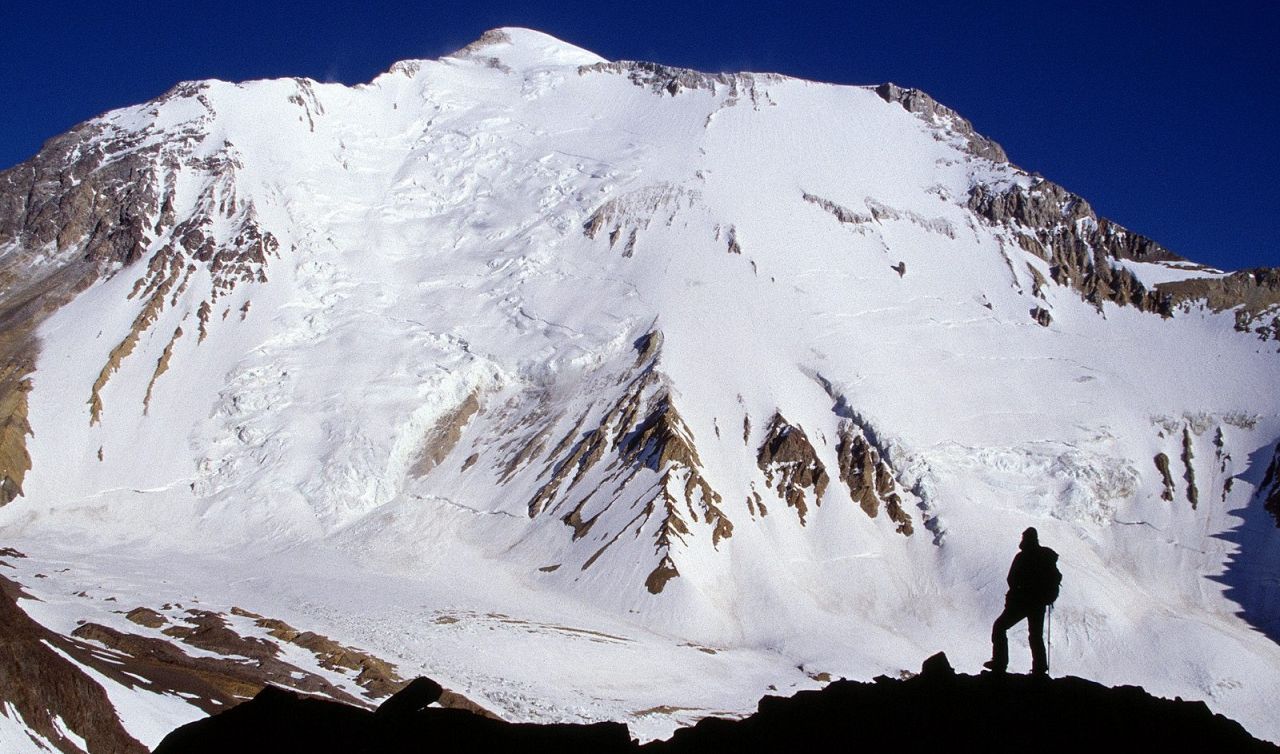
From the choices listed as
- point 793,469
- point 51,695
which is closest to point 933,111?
point 793,469

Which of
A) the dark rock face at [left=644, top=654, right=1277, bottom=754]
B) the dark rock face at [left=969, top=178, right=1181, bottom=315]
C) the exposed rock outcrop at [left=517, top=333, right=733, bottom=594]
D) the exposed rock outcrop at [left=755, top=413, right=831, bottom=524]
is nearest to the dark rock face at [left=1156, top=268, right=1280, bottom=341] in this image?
the dark rock face at [left=969, top=178, right=1181, bottom=315]

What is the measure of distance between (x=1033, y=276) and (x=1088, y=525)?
48.9 m

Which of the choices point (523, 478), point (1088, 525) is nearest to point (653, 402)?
point (523, 478)

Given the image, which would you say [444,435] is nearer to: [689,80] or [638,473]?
[638,473]

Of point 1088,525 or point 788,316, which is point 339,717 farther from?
point 788,316

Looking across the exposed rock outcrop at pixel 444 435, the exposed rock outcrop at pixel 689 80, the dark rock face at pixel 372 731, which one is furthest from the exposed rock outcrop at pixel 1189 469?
the dark rock face at pixel 372 731

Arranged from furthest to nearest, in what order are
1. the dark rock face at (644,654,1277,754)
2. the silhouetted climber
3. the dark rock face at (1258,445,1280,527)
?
1. the dark rock face at (1258,445,1280,527)
2. the silhouetted climber
3. the dark rock face at (644,654,1277,754)

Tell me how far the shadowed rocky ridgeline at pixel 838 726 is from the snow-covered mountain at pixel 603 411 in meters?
28.2

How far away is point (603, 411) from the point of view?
110438 mm

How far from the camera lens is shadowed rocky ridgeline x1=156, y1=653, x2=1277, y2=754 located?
40.0 feet

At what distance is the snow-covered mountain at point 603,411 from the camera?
7869 cm

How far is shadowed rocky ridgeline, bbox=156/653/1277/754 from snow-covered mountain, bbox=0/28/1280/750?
92.5 feet

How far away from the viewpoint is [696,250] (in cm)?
13875

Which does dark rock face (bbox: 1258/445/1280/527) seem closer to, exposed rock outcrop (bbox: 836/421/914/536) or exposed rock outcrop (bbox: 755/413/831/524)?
exposed rock outcrop (bbox: 836/421/914/536)
